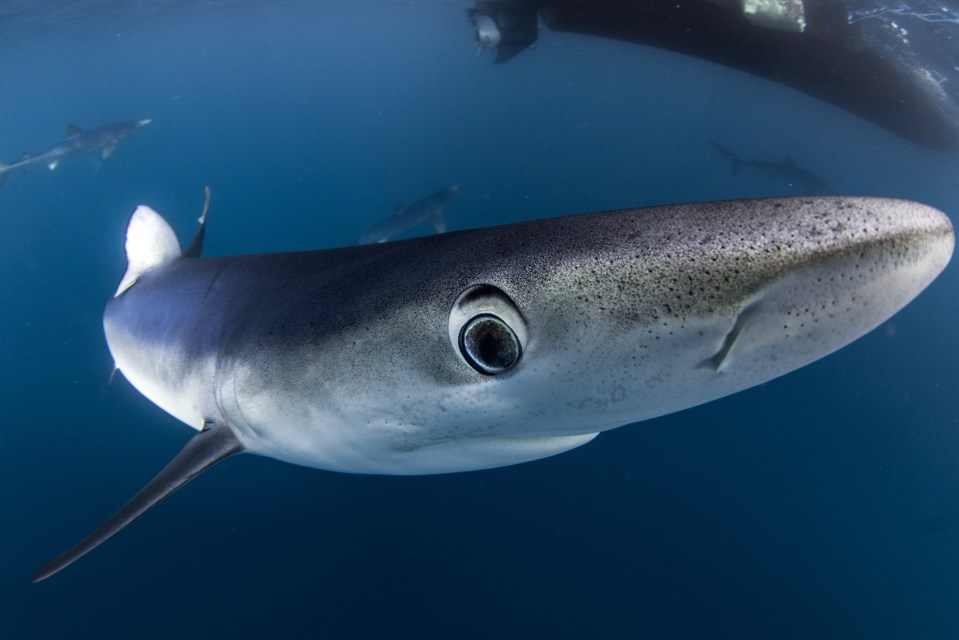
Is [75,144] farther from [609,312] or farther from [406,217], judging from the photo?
[609,312]

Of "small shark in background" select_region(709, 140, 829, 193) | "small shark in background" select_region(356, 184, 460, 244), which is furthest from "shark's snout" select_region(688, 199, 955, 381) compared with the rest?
"small shark in background" select_region(709, 140, 829, 193)

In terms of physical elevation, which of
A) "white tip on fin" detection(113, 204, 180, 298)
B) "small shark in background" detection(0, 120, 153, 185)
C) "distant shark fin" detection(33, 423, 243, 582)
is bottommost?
"distant shark fin" detection(33, 423, 243, 582)

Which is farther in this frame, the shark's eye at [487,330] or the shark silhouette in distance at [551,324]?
the shark's eye at [487,330]

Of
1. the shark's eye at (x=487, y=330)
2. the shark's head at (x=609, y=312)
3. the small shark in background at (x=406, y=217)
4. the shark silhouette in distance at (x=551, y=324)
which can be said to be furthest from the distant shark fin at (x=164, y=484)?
the small shark in background at (x=406, y=217)

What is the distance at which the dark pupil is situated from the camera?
1.16 metres

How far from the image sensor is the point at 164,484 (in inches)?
85.3

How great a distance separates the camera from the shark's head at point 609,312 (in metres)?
0.98

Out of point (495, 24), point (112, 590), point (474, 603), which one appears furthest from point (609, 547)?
point (495, 24)

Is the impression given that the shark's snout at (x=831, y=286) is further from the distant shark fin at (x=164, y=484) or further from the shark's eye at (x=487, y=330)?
the distant shark fin at (x=164, y=484)

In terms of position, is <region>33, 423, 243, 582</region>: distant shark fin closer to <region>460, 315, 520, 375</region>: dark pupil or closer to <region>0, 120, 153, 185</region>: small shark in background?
<region>460, 315, 520, 375</region>: dark pupil

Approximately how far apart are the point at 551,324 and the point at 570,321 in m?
0.04

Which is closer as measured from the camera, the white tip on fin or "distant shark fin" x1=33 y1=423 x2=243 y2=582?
"distant shark fin" x1=33 y1=423 x2=243 y2=582

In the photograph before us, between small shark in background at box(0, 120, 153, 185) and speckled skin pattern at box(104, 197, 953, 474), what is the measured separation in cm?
1535

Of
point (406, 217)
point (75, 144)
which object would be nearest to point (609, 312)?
point (406, 217)
